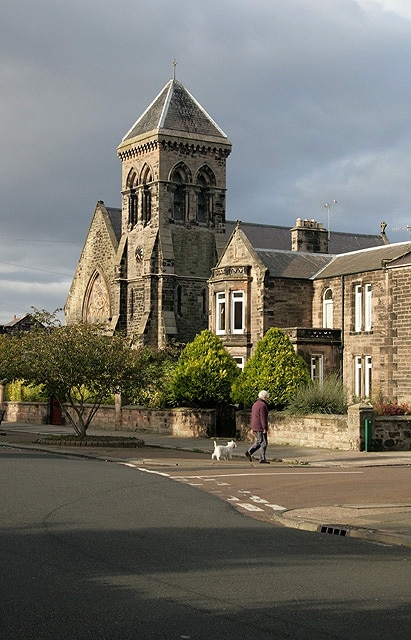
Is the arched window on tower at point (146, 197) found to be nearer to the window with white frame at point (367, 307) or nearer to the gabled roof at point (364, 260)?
the gabled roof at point (364, 260)

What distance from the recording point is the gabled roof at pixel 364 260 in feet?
139

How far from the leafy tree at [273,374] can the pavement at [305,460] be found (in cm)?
244

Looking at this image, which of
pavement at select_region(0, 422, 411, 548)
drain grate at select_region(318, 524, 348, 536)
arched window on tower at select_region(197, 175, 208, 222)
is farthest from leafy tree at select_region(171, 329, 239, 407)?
drain grate at select_region(318, 524, 348, 536)

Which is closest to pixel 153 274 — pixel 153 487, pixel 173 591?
pixel 153 487

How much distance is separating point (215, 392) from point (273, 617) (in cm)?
3197

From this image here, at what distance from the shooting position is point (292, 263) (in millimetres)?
48531

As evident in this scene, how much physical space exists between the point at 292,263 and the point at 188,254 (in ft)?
51.9

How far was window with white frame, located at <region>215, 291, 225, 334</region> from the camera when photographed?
48.7 m

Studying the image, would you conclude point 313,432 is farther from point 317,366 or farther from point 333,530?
point 333,530

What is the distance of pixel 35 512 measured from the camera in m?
14.4

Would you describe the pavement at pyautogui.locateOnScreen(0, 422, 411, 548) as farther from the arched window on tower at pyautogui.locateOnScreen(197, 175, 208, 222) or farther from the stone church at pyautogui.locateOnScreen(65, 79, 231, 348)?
the arched window on tower at pyautogui.locateOnScreen(197, 175, 208, 222)

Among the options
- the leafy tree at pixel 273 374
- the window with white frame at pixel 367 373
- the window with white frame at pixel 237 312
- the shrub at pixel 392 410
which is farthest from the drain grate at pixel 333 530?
the window with white frame at pixel 237 312

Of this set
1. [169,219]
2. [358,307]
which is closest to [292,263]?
[358,307]

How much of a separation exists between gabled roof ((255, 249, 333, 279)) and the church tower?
13.0 meters
